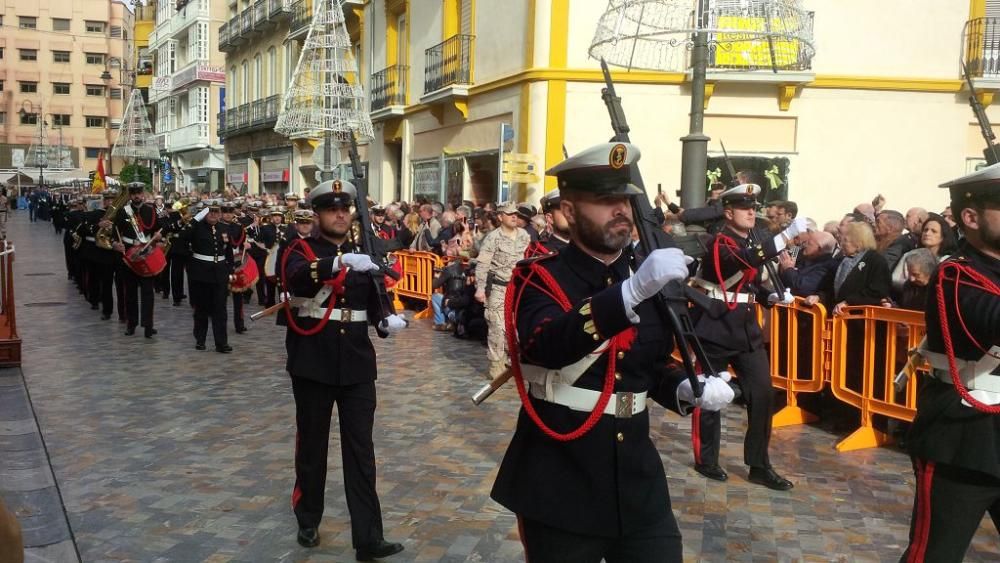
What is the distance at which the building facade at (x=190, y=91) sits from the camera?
48.2 metres

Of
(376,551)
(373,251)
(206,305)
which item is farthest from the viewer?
(206,305)

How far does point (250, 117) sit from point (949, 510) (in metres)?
38.2

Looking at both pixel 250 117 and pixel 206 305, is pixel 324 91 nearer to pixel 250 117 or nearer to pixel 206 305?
pixel 206 305

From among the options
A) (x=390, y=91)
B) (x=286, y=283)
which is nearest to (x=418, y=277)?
(x=286, y=283)

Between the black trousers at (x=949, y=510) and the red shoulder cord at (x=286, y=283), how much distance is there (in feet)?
9.89

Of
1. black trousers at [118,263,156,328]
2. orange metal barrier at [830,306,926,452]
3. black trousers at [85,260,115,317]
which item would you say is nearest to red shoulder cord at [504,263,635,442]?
orange metal barrier at [830,306,926,452]

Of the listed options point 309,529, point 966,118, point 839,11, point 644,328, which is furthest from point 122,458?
point 966,118

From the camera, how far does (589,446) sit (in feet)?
10.3

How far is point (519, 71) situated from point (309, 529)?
44.4ft

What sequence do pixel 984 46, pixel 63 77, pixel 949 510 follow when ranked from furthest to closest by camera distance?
pixel 63 77 → pixel 984 46 → pixel 949 510

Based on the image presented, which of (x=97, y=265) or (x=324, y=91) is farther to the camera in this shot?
(x=324, y=91)

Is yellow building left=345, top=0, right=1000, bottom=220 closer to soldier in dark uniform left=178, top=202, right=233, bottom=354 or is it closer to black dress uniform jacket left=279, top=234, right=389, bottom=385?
soldier in dark uniform left=178, top=202, right=233, bottom=354

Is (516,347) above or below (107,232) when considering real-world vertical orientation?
above

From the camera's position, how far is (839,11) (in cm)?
1645
